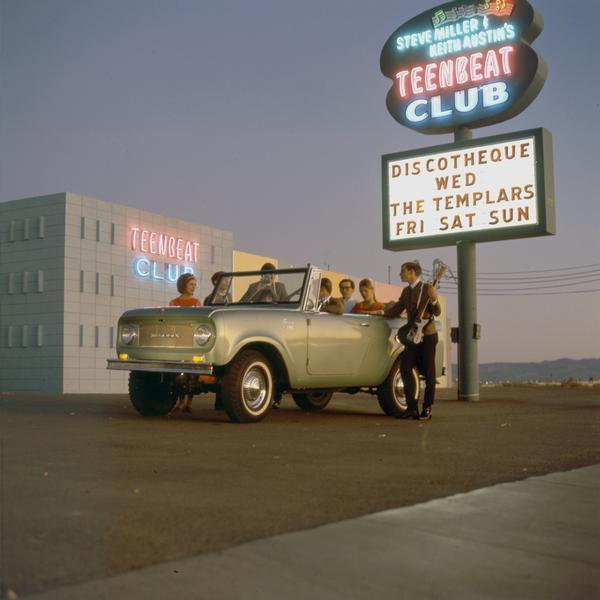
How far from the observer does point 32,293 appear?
107 feet

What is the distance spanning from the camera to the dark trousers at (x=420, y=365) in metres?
10.1

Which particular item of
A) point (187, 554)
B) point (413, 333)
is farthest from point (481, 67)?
point (187, 554)

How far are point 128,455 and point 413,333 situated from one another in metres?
5.01

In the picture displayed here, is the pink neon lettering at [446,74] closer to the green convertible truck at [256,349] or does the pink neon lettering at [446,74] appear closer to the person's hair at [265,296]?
the green convertible truck at [256,349]

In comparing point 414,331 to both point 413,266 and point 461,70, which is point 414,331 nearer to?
point 413,266

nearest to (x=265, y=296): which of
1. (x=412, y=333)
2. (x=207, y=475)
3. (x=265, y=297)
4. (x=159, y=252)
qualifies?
(x=265, y=297)

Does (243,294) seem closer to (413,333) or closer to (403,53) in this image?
(413,333)

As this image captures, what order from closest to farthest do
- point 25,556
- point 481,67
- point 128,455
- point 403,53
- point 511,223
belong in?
point 25,556
point 128,455
point 511,223
point 481,67
point 403,53

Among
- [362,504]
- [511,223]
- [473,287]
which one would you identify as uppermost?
[511,223]

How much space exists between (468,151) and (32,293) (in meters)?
20.9

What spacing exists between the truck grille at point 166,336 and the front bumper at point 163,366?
0.61ft

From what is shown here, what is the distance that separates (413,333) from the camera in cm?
1008

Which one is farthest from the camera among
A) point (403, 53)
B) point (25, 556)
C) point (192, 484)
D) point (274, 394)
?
point (403, 53)

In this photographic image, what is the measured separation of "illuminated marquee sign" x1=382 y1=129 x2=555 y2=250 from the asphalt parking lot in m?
7.39
